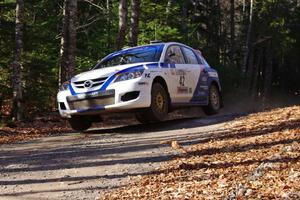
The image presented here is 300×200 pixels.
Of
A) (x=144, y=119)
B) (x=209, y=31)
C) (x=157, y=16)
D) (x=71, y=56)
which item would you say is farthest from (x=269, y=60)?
(x=144, y=119)

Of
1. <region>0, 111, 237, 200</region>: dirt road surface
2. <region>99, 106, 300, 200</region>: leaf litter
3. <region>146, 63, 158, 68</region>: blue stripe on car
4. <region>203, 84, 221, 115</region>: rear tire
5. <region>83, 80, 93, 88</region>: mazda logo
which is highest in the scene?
<region>146, 63, 158, 68</region>: blue stripe on car

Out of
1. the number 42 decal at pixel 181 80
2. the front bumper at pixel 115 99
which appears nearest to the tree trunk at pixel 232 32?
the number 42 decal at pixel 181 80

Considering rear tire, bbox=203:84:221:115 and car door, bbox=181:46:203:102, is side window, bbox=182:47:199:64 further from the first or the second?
rear tire, bbox=203:84:221:115

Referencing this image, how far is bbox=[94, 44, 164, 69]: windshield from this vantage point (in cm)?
1046

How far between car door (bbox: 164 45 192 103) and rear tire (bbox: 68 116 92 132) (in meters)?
1.83

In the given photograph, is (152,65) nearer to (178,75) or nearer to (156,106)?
(156,106)

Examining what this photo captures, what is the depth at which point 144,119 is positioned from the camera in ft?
32.4

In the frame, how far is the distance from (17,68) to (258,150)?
8693mm

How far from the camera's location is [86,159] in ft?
23.0

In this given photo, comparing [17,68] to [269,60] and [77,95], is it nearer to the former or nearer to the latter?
[77,95]

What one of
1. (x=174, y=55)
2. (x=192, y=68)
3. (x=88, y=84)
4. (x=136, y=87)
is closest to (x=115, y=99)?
(x=136, y=87)

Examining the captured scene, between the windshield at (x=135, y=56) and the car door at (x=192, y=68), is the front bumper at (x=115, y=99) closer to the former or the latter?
the windshield at (x=135, y=56)

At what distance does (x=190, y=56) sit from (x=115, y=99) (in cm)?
321

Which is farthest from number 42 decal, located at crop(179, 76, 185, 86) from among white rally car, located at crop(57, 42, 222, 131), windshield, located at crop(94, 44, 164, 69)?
windshield, located at crop(94, 44, 164, 69)
